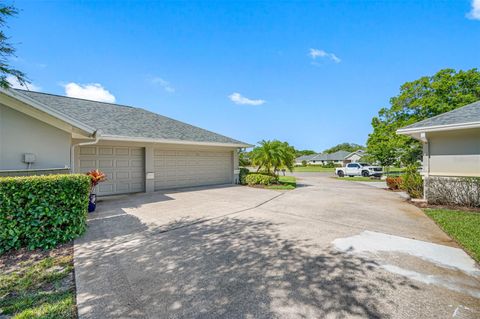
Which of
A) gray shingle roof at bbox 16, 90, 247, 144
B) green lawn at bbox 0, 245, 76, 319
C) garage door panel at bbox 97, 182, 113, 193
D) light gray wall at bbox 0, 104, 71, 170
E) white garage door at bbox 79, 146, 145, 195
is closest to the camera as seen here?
green lawn at bbox 0, 245, 76, 319

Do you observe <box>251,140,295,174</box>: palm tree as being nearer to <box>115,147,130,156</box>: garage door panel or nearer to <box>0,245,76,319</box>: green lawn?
<box>115,147,130,156</box>: garage door panel

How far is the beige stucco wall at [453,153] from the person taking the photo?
7.67 m

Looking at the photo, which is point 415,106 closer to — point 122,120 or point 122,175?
point 122,120

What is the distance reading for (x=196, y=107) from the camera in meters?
18.7

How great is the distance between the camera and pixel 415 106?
75.4 feet

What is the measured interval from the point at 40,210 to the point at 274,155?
11222 mm

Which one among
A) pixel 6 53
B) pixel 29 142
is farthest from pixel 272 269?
pixel 29 142

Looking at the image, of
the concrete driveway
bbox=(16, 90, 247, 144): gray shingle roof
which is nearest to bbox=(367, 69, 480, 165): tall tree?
bbox=(16, 90, 247, 144): gray shingle roof

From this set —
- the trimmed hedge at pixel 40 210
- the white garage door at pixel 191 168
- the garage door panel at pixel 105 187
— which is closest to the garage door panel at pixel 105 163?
the garage door panel at pixel 105 187

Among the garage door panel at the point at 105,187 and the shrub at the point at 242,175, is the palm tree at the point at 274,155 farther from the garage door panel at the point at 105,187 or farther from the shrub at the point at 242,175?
the garage door panel at the point at 105,187

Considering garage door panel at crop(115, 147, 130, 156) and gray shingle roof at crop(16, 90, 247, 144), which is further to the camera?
garage door panel at crop(115, 147, 130, 156)

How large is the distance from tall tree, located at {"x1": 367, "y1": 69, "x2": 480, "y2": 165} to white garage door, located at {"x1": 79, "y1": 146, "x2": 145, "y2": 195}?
24643 millimetres

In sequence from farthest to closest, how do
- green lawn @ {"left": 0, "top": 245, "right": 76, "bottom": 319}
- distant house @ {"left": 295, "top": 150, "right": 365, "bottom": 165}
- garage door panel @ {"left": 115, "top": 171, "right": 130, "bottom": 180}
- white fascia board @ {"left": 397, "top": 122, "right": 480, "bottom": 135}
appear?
1. distant house @ {"left": 295, "top": 150, "right": 365, "bottom": 165}
2. garage door panel @ {"left": 115, "top": 171, "right": 130, "bottom": 180}
3. white fascia board @ {"left": 397, "top": 122, "right": 480, "bottom": 135}
4. green lawn @ {"left": 0, "top": 245, "right": 76, "bottom": 319}

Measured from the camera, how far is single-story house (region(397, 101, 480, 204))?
300 inches
